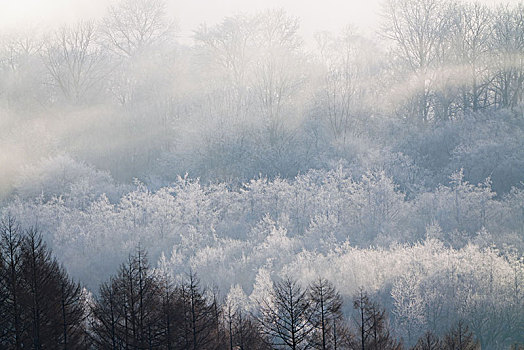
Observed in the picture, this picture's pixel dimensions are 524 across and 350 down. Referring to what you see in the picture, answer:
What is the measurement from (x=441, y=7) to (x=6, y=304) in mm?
45874

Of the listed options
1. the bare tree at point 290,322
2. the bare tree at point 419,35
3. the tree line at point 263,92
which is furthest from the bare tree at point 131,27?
the bare tree at point 290,322

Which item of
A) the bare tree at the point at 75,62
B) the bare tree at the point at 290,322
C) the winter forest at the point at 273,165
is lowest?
the bare tree at the point at 290,322

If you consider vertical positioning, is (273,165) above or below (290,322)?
above

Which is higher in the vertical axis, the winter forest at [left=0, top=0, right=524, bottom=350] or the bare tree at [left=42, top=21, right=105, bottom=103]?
the bare tree at [left=42, top=21, right=105, bottom=103]

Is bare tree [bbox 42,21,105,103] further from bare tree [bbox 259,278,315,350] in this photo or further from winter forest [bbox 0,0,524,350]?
bare tree [bbox 259,278,315,350]

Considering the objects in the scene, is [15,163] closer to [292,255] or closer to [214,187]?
[214,187]

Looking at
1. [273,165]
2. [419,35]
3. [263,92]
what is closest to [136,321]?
[273,165]

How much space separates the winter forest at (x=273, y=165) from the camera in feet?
131

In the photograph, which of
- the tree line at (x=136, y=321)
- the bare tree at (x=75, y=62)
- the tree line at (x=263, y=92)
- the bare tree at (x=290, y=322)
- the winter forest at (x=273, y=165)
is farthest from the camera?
the bare tree at (x=75, y=62)

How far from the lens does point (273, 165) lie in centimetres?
5838

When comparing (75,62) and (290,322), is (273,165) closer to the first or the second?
(75,62)

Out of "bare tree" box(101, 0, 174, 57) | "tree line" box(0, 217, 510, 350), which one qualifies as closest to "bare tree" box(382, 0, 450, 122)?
"bare tree" box(101, 0, 174, 57)

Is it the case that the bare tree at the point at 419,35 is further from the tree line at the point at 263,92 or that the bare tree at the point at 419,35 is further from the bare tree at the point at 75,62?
the bare tree at the point at 75,62

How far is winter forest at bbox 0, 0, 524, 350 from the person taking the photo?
1570 inches
